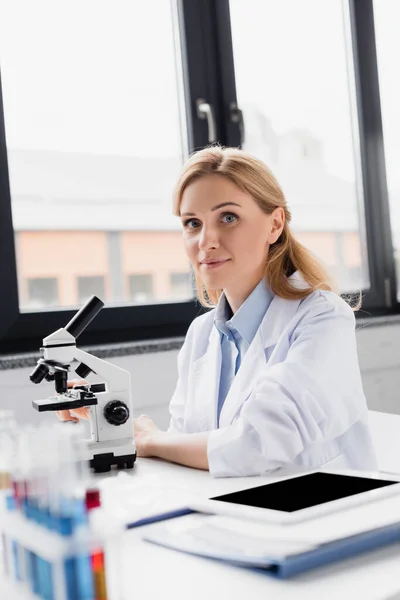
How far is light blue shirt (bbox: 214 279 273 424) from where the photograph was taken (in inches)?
66.5

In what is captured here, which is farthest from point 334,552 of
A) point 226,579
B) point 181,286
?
point 181,286

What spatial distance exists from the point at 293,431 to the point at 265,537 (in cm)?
49

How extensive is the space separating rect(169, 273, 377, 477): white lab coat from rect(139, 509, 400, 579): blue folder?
46 cm

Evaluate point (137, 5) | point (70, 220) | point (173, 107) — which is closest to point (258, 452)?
point (70, 220)

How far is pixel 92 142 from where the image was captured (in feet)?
8.21

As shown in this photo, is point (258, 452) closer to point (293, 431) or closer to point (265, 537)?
point (293, 431)

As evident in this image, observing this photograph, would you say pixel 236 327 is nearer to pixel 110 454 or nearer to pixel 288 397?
pixel 288 397

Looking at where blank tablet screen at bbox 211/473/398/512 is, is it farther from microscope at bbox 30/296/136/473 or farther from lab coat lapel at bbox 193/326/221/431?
lab coat lapel at bbox 193/326/221/431

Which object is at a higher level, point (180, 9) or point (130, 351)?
point (180, 9)

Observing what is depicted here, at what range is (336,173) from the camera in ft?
10.2

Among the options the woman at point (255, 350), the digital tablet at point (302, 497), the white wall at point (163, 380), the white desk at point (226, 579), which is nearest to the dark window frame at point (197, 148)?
the white wall at point (163, 380)

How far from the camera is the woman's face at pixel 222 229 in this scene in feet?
5.39

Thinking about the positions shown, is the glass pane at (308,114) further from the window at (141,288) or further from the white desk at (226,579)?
the white desk at (226,579)

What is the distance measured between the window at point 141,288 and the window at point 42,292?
29 centimetres
